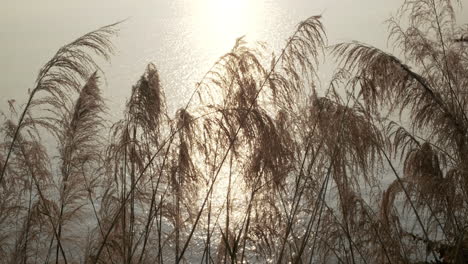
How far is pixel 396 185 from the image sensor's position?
389 centimetres

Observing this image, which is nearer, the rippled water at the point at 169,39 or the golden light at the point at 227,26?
the rippled water at the point at 169,39

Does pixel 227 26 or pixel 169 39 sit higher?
pixel 227 26

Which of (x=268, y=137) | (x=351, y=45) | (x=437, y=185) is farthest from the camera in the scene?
(x=437, y=185)

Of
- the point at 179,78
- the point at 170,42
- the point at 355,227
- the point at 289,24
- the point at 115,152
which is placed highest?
the point at 289,24

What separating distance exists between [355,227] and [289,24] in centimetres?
A: 6216

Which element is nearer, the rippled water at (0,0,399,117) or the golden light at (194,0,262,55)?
the rippled water at (0,0,399,117)

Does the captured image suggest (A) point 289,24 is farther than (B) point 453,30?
Yes

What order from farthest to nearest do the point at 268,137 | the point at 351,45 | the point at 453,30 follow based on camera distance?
the point at 453,30, the point at 351,45, the point at 268,137

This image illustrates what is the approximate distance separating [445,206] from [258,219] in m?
1.42

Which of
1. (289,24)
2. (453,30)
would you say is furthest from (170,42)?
(453,30)

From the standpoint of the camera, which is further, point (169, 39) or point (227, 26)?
point (227, 26)

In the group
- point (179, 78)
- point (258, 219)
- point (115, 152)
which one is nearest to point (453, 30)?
point (258, 219)

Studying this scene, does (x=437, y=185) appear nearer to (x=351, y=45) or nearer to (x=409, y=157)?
(x=409, y=157)

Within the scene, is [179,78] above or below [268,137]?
above
